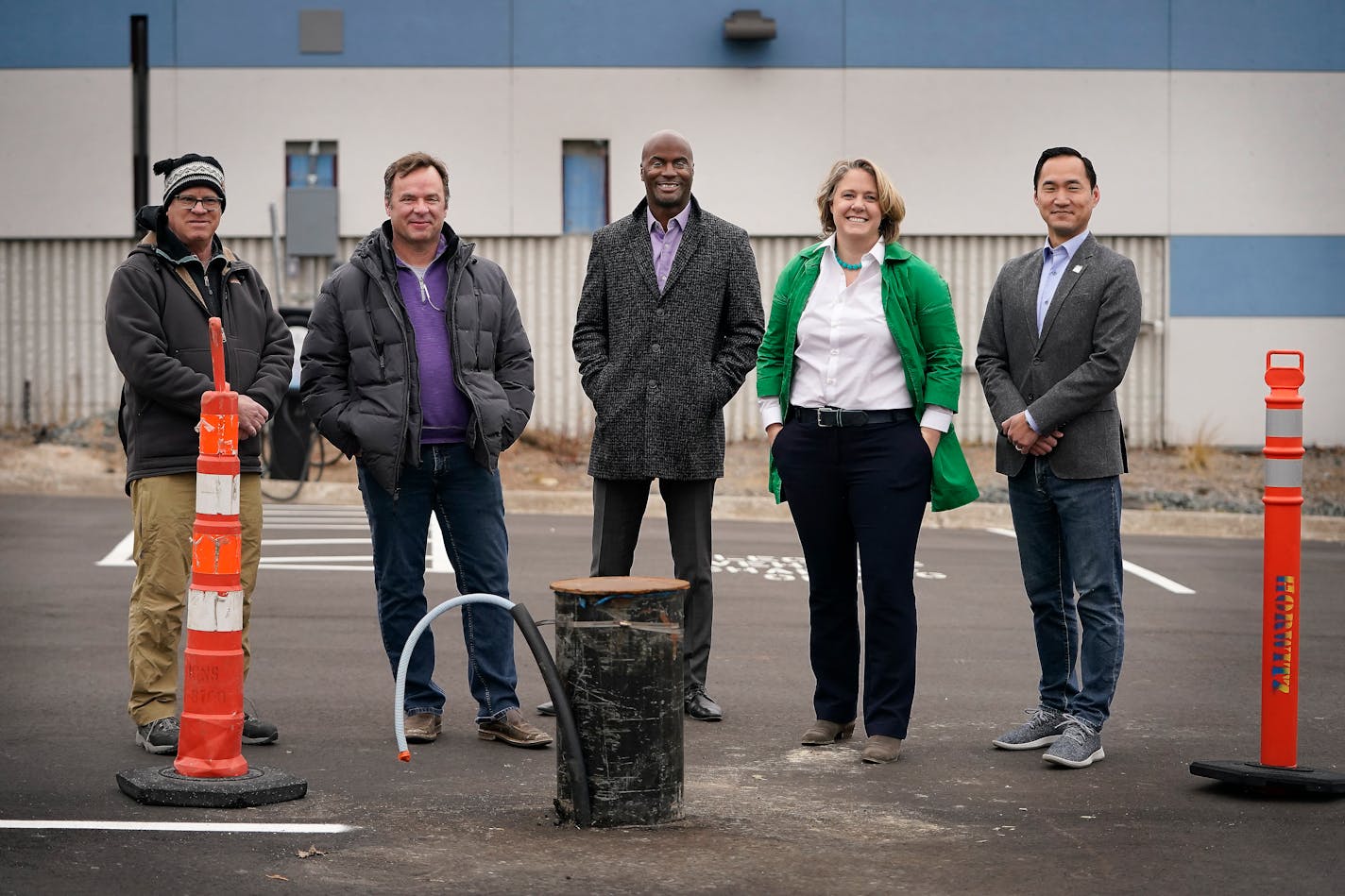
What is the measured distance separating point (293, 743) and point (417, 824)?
1.46m

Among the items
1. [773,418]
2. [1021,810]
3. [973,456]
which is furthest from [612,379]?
[973,456]

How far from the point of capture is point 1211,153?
890 inches

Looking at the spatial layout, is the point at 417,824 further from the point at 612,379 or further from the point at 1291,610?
the point at 1291,610

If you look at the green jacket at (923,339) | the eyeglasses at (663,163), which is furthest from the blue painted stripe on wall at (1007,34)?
the green jacket at (923,339)

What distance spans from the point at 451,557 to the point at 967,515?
1047 centimetres

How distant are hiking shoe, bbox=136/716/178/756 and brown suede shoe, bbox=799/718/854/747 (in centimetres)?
250

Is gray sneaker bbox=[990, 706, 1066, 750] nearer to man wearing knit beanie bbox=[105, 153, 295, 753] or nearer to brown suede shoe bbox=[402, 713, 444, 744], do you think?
brown suede shoe bbox=[402, 713, 444, 744]

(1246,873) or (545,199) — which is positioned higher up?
(545,199)

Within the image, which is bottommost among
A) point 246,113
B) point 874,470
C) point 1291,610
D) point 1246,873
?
point 1246,873

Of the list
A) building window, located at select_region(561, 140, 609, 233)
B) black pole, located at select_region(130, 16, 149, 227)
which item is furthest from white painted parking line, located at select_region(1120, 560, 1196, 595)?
black pole, located at select_region(130, 16, 149, 227)

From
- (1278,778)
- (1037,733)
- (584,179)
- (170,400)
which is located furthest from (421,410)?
(584,179)

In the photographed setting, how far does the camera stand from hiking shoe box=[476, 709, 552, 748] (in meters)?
6.67

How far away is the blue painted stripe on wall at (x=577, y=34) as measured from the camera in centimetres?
2214

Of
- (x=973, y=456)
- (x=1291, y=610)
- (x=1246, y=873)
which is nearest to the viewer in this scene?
(x=1246, y=873)
